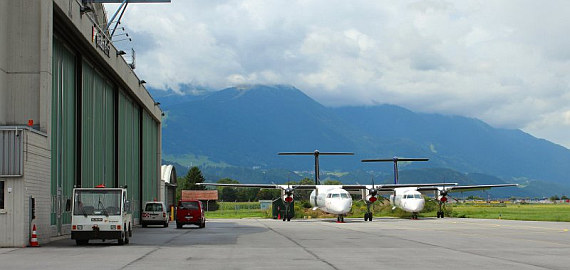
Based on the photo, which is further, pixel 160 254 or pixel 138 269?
pixel 160 254

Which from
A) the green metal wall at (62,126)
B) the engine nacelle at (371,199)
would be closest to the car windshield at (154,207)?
the green metal wall at (62,126)

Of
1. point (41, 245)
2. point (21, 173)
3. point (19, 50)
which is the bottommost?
point (41, 245)

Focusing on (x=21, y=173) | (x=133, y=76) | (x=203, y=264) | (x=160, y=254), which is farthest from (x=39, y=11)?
(x=133, y=76)

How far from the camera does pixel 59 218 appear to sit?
28.8 meters

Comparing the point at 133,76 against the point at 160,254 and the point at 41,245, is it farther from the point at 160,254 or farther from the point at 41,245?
the point at 160,254

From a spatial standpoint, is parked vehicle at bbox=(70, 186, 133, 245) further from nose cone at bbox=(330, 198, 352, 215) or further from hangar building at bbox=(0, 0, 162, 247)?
nose cone at bbox=(330, 198, 352, 215)

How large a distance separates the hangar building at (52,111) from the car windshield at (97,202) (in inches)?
58.0

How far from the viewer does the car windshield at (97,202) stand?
75.4ft

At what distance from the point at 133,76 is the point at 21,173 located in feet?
75.9

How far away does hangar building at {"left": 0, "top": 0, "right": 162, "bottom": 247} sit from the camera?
22.0 m

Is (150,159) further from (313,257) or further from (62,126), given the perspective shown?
(313,257)

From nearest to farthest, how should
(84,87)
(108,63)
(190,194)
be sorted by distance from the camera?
(84,87) < (108,63) < (190,194)

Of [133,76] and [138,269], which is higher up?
[133,76]

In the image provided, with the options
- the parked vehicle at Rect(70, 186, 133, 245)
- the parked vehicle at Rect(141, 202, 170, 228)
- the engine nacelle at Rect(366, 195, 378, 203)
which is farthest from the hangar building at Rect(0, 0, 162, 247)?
the engine nacelle at Rect(366, 195, 378, 203)
